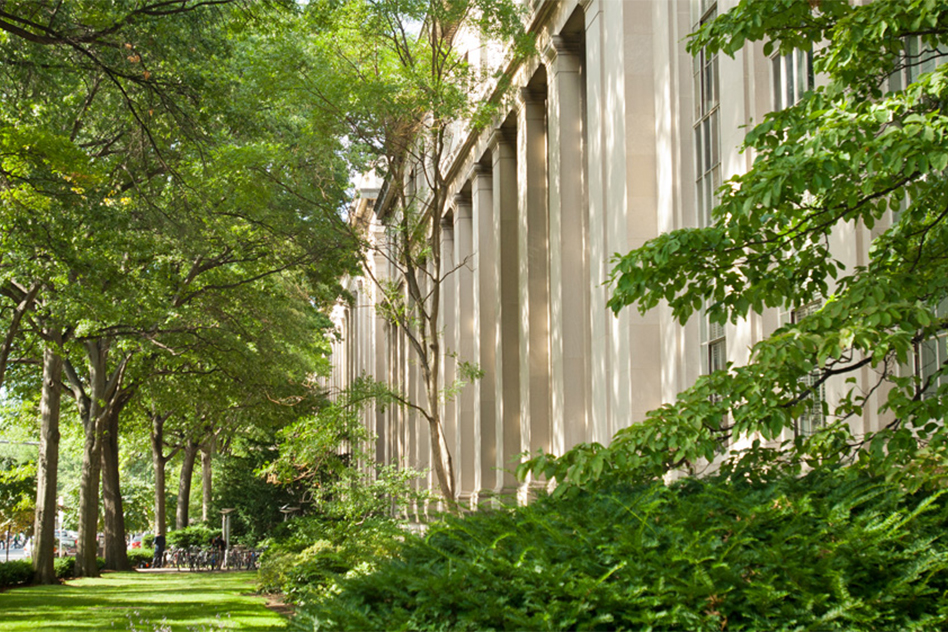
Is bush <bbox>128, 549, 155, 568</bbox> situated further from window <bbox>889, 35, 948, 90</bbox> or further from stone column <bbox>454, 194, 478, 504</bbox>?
window <bbox>889, 35, 948, 90</bbox>

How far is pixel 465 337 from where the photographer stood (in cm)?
3109

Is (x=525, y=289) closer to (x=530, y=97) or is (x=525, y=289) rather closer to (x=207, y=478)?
(x=530, y=97)

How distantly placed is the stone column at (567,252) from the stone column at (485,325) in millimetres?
5330

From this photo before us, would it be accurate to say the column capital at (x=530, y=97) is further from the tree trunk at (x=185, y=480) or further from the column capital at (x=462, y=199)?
the tree trunk at (x=185, y=480)

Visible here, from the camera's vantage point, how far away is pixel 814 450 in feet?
23.1

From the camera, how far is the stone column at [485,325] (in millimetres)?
27250

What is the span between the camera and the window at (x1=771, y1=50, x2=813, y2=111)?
38.2ft

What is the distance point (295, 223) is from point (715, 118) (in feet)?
52.2

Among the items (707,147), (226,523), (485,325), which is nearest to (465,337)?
(485,325)

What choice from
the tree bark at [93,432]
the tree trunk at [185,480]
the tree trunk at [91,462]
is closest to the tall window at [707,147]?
the tree bark at [93,432]

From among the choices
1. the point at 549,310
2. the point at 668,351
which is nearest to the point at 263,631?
the point at 668,351

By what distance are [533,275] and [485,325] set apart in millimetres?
4818

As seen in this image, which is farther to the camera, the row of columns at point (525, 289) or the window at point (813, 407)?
the row of columns at point (525, 289)

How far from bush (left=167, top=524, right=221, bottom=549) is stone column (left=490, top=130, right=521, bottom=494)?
104 ft
